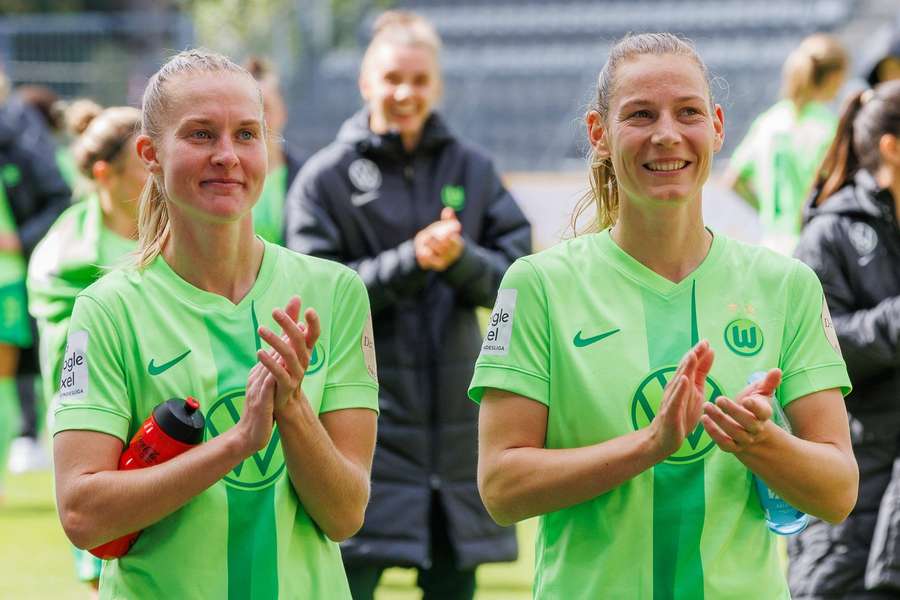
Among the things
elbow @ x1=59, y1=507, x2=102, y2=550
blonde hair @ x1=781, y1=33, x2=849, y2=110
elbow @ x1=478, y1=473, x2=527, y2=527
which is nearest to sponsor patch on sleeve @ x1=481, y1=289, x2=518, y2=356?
elbow @ x1=478, y1=473, x2=527, y2=527

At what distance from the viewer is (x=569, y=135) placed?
2002 cm

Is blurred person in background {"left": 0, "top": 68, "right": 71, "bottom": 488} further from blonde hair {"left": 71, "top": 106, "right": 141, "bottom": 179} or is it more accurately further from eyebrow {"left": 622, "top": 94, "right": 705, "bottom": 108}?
eyebrow {"left": 622, "top": 94, "right": 705, "bottom": 108}

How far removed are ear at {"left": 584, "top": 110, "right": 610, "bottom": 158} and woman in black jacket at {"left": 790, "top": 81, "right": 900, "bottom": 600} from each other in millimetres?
1479

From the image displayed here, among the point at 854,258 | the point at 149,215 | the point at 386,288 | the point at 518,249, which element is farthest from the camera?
the point at 518,249

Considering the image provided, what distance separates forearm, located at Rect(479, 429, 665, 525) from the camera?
277 centimetres

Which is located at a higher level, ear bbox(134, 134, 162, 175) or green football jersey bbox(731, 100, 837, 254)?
ear bbox(134, 134, 162, 175)

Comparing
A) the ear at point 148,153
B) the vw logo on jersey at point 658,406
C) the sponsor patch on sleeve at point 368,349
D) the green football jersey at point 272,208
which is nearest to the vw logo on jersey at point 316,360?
the sponsor patch on sleeve at point 368,349

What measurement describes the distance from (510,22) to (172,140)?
69.7 feet

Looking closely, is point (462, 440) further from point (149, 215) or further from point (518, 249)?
point (149, 215)

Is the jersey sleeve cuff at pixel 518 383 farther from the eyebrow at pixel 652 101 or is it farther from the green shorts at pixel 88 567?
the green shorts at pixel 88 567

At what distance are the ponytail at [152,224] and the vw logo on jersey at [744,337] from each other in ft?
3.79

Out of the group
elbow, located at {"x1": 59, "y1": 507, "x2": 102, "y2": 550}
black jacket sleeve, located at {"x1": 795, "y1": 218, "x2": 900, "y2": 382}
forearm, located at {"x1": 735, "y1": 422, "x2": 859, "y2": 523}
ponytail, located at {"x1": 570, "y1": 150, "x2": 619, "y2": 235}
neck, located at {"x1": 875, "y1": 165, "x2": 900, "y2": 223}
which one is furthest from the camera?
neck, located at {"x1": 875, "y1": 165, "x2": 900, "y2": 223}

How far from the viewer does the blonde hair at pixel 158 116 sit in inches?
122

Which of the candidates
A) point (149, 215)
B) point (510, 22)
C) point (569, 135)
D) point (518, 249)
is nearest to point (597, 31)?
point (510, 22)
